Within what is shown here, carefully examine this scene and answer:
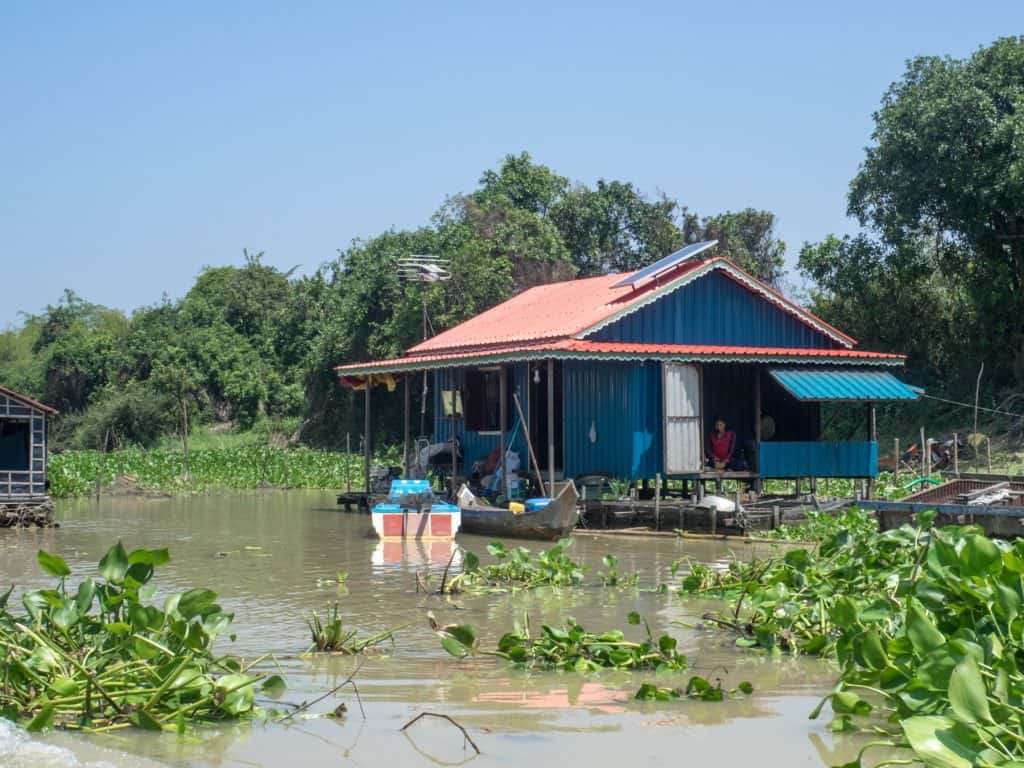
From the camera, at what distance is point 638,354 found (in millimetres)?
19391

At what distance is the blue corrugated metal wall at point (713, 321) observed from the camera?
20.9 metres

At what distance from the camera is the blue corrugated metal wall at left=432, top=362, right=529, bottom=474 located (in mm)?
21609

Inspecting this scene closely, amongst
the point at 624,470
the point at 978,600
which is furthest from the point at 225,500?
the point at 978,600

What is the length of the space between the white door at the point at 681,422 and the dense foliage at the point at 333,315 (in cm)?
1468

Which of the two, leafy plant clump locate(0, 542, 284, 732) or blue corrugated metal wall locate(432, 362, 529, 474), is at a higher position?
blue corrugated metal wall locate(432, 362, 529, 474)

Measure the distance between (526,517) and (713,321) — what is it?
5.59 meters

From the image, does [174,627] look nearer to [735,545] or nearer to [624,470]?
[735,545]

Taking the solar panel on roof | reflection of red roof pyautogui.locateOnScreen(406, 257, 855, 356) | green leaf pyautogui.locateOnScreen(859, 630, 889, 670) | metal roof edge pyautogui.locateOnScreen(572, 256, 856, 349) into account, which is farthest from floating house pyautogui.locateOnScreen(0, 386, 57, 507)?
green leaf pyautogui.locateOnScreen(859, 630, 889, 670)

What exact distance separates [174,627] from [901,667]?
3.87 m

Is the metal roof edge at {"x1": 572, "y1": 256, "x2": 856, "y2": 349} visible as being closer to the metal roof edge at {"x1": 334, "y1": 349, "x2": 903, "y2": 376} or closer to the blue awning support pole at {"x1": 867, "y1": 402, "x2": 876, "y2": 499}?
the metal roof edge at {"x1": 334, "y1": 349, "x2": 903, "y2": 376}

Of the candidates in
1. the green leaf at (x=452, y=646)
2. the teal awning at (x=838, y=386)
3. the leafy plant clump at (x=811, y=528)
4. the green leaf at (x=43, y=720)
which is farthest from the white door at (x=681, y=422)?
the green leaf at (x=43, y=720)

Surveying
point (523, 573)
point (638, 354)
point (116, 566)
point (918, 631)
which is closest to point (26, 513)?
point (638, 354)

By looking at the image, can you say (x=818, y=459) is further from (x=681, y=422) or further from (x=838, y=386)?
(x=681, y=422)

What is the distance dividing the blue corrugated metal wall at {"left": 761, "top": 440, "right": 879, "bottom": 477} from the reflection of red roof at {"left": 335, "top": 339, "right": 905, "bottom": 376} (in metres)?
1.41
